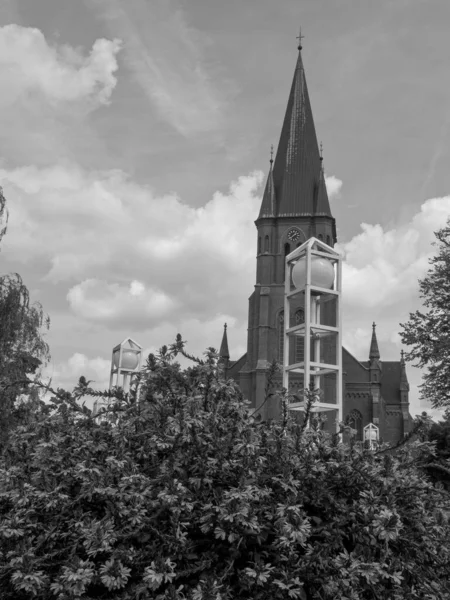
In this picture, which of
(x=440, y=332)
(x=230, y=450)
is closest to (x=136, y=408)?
(x=230, y=450)

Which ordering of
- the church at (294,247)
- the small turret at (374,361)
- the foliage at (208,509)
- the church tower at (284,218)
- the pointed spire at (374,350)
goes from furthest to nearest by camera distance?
the pointed spire at (374,350) → the small turret at (374,361) → the church at (294,247) → the church tower at (284,218) → the foliage at (208,509)

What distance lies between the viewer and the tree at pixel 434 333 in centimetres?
2256

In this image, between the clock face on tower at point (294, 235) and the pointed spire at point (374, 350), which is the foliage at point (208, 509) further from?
the pointed spire at point (374, 350)

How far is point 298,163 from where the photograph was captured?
53.3 metres

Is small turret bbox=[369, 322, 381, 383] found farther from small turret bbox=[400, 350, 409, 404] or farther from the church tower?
the church tower

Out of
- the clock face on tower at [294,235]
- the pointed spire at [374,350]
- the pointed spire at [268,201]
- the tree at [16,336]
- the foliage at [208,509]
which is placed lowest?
the foliage at [208,509]

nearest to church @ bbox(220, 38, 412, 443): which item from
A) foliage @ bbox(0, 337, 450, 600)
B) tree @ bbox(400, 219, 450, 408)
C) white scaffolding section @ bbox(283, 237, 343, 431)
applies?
tree @ bbox(400, 219, 450, 408)

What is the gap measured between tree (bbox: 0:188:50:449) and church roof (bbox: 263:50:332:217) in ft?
108

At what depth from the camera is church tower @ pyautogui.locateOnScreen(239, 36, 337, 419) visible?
47.8 meters

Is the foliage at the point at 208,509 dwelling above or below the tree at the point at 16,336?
below

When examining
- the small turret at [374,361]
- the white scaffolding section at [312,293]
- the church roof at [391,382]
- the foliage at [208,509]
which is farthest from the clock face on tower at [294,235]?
the foliage at [208,509]

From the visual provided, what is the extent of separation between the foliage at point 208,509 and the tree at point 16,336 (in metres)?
16.9

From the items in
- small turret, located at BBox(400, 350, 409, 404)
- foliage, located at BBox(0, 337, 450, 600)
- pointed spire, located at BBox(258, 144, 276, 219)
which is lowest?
foliage, located at BBox(0, 337, 450, 600)

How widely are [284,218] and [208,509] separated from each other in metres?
49.7
